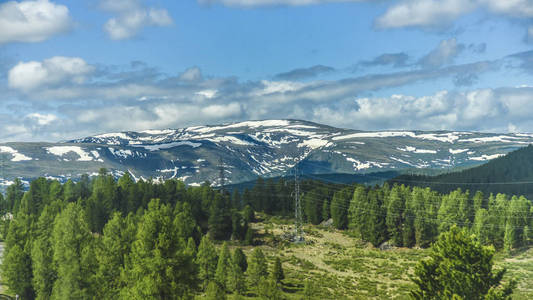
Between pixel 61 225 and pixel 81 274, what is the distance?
12417 millimetres

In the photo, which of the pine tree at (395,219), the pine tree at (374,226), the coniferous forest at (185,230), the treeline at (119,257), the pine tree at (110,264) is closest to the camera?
the treeline at (119,257)

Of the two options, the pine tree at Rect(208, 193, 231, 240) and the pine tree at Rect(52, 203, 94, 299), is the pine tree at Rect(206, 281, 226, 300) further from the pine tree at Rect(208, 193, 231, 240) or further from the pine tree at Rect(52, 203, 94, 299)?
the pine tree at Rect(208, 193, 231, 240)

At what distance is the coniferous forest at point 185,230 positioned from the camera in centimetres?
3547

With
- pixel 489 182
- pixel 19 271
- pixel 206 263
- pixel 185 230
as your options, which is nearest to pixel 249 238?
pixel 185 230

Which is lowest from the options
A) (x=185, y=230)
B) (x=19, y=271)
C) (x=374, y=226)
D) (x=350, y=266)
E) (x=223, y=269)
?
(x=350, y=266)

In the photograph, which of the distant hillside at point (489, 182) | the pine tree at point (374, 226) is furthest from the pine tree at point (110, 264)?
the distant hillside at point (489, 182)

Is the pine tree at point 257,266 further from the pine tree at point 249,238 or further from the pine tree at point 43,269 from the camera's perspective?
the pine tree at point 249,238

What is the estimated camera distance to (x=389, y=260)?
332 ft

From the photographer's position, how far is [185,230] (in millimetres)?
84250

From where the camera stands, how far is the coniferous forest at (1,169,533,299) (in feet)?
116

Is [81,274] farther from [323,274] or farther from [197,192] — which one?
[197,192]

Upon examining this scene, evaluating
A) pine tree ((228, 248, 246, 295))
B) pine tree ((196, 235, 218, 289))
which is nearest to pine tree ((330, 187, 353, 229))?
pine tree ((196, 235, 218, 289))

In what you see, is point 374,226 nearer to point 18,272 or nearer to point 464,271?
point 18,272

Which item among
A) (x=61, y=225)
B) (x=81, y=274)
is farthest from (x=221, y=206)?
(x=81, y=274)
